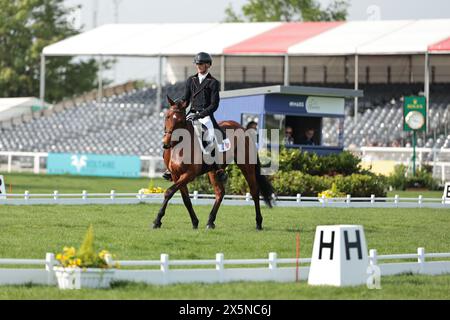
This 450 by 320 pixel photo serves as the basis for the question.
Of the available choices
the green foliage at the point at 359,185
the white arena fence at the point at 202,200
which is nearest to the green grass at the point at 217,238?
the white arena fence at the point at 202,200

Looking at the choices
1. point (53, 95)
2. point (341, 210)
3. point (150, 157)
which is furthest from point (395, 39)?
point (53, 95)

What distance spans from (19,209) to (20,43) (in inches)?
2610

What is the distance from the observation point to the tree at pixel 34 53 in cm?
8912

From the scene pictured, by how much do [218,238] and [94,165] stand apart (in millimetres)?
36613

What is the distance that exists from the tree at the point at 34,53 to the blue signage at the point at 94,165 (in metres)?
33.2

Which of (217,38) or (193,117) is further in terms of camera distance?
(217,38)

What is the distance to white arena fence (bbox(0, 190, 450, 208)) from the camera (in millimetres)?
28922

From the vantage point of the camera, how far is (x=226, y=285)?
45.9 ft

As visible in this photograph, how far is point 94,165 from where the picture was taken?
5541 cm

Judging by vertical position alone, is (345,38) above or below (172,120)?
above

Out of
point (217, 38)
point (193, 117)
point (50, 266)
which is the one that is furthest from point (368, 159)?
point (50, 266)

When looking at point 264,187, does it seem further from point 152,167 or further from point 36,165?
point 36,165

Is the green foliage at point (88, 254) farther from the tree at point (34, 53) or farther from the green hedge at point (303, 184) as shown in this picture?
the tree at point (34, 53)

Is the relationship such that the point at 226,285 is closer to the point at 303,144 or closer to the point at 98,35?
the point at 303,144
